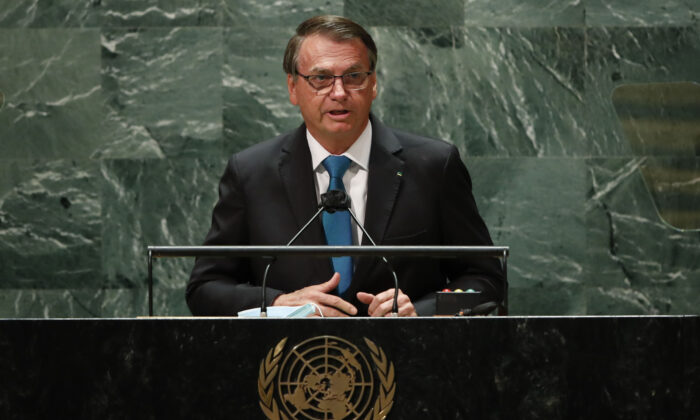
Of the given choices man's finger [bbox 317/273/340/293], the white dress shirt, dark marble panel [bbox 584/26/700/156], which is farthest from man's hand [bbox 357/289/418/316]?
dark marble panel [bbox 584/26/700/156]

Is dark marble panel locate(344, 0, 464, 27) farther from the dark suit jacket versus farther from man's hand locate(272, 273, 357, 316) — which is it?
man's hand locate(272, 273, 357, 316)

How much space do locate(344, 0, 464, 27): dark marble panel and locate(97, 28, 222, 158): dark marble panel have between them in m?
0.76

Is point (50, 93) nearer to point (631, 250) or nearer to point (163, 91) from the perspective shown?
point (163, 91)

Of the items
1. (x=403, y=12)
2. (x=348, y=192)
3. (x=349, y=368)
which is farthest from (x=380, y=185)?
(x=403, y=12)

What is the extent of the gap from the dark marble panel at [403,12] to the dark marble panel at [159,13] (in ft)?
2.41

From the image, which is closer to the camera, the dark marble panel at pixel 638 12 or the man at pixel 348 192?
the man at pixel 348 192

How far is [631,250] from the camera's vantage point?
532 centimetres

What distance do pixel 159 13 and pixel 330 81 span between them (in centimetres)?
219

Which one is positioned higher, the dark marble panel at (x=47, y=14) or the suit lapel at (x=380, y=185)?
the dark marble panel at (x=47, y=14)

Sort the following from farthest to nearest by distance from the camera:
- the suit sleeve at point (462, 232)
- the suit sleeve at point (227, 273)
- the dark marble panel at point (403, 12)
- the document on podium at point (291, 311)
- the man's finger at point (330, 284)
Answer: the dark marble panel at point (403, 12) < the suit sleeve at point (462, 232) < the suit sleeve at point (227, 273) < the man's finger at point (330, 284) < the document on podium at point (291, 311)

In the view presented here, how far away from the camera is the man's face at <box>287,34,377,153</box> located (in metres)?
3.41

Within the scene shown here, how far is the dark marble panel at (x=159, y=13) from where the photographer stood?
529 cm

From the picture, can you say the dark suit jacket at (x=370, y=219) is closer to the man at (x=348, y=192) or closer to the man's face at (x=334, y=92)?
the man at (x=348, y=192)

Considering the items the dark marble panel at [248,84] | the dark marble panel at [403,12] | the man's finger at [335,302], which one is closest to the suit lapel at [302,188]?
the man's finger at [335,302]
